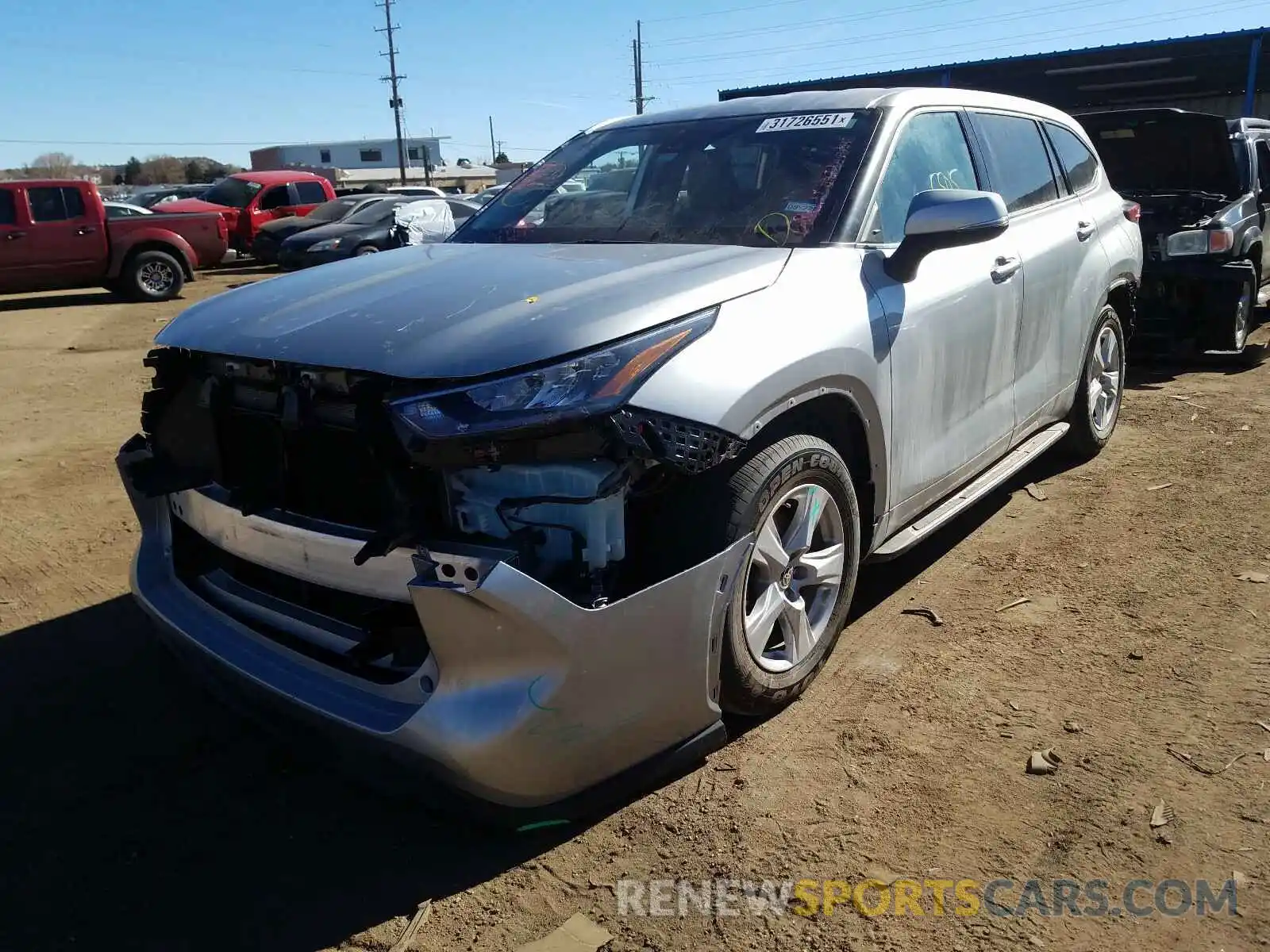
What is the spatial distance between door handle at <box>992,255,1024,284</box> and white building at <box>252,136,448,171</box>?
77853 millimetres

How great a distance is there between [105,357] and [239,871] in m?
9.22

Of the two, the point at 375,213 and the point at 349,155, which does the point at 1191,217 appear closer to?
the point at 375,213

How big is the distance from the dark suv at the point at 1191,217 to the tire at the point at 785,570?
5.73 meters

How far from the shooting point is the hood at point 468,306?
8.09ft

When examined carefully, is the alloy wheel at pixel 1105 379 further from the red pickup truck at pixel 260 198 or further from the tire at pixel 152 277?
the red pickup truck at pixel 260 198

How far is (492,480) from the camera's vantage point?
244 cm

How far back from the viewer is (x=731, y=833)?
257 cm

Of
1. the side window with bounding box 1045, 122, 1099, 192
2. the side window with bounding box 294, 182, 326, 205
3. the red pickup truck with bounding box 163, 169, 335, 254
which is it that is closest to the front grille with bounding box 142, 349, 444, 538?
the side window with bounding box 1045, 122, 1099, 192

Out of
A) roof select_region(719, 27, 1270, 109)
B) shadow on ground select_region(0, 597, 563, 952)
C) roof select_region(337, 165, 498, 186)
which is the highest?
roof select_region(719, 27, 1270, 109)

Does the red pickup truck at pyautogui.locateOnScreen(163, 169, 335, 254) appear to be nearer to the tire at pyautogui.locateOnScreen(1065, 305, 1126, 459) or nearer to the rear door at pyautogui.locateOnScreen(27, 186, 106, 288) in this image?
the rear door at pyautogui.locateOnScreen(27, 186, 106, 288)

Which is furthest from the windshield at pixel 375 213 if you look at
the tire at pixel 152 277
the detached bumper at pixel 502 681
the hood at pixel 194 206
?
the detached bumper at pixel 502 681

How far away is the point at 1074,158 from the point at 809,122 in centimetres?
225

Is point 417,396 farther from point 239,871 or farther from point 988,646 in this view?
point 988,646

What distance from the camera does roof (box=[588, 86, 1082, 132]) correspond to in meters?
3.75
